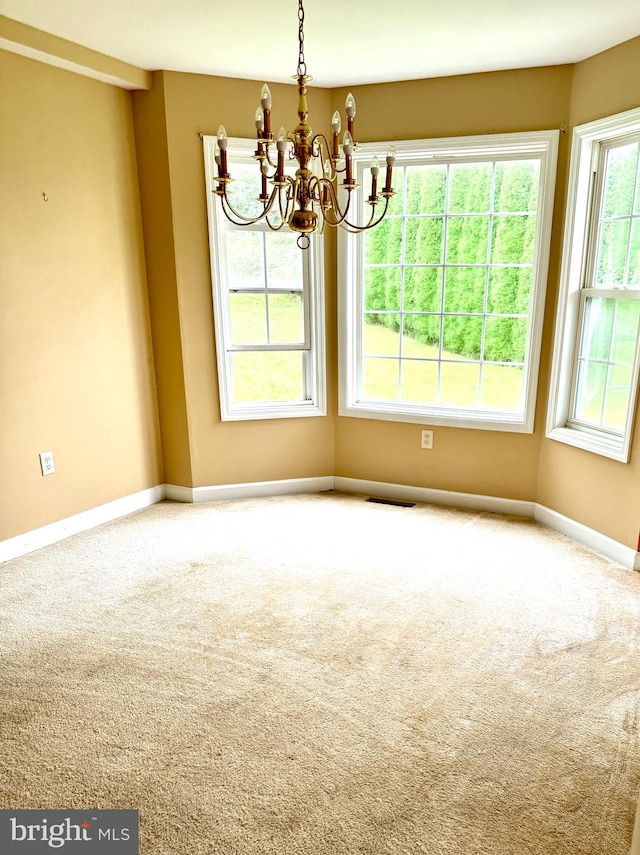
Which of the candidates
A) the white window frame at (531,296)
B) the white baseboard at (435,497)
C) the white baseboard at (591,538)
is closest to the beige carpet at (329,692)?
the white baseboard at (591,538)

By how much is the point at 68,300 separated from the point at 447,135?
7.96 ft

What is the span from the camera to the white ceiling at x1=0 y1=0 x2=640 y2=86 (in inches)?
95.3

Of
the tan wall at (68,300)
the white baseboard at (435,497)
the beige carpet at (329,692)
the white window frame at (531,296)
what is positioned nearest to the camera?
the beige carpet at (329,692)

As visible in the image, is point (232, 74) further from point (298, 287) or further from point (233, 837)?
point (233, 837)

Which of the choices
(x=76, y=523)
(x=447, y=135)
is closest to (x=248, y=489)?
(x=76, y=523)

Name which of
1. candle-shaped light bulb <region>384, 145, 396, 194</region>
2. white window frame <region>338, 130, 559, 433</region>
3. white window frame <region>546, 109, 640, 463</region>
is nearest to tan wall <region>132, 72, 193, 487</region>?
white window frame <region>338, 130, 559, 433</region>

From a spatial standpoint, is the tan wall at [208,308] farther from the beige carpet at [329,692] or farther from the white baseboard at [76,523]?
the beige carpet at [329,692]

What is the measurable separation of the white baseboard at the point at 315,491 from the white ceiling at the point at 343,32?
2545 mm

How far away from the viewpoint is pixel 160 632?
246cm

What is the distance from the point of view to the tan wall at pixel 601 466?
2811 millimetres

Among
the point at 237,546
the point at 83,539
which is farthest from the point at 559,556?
the point at 83,539

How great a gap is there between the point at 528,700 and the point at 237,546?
1.77 meters

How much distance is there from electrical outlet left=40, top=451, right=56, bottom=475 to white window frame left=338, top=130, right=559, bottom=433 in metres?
1.88

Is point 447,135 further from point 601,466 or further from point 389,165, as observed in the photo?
point 601,466
